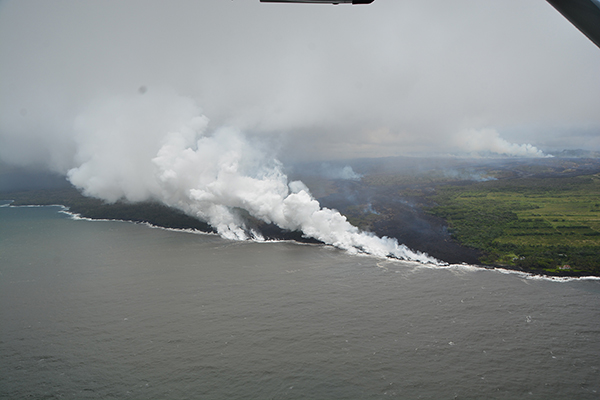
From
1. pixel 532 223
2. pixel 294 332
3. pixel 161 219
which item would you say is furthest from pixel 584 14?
pixel 161 219

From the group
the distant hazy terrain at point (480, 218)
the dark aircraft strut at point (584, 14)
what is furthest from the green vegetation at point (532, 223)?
the dark aircraft strut at point (584, 14)

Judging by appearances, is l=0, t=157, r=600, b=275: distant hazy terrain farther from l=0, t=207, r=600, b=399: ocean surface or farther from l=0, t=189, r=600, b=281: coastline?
l=0, t=207, r=600, b=399: ocean surface

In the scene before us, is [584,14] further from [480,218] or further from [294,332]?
[480,218]

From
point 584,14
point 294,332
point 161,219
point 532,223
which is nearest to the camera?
point 584,14

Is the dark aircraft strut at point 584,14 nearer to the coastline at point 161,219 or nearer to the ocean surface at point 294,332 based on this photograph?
the ocean surface at point 294,332

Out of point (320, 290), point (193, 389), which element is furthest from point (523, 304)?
point (193, 389)

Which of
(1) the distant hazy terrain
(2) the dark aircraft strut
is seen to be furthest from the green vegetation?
(2) the dark aircraft strut

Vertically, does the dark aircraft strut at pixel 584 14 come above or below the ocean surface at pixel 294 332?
above

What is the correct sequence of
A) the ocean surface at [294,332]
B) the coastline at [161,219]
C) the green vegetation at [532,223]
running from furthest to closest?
the green vegetation at [532,223] < the coastline at [161,219] < the ocean surface at [294,332]
